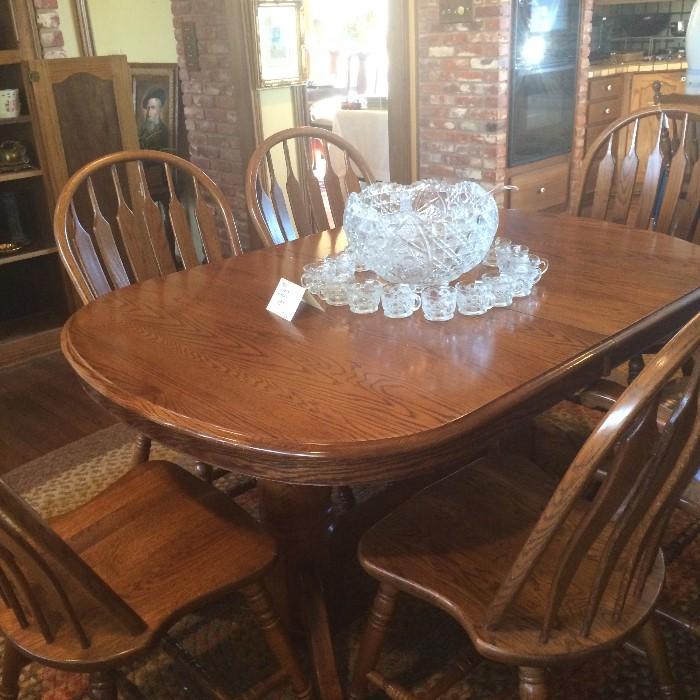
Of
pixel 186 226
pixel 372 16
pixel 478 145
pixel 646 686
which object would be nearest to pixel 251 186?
pixel 186 226

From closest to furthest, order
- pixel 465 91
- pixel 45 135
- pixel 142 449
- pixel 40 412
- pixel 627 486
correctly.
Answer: pixel 627 486
pixel 142 449
pixel 40 412
pixel 45 135
pixel 465 91

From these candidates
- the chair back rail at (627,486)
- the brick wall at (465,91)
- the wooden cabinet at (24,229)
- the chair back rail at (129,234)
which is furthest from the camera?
the brick wall at (465,91)

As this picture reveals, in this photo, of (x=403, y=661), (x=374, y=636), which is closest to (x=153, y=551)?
(x=374, y=636)

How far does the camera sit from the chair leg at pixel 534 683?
1.08 m

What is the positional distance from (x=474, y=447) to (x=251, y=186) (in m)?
1.28

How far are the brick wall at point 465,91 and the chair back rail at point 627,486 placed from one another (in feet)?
10.3

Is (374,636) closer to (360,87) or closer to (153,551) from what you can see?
(153,551)

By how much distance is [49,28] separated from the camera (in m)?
2.99

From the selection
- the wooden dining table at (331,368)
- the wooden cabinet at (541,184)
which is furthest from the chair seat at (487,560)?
the wooden cabinet at (541,184)

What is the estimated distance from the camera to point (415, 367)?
1192 mm

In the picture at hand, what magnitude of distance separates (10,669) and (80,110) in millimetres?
2379

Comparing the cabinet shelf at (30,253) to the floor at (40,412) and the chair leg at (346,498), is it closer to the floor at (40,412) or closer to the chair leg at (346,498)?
the floor at (40,412)

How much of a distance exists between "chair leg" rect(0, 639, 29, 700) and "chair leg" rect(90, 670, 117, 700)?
0.14m

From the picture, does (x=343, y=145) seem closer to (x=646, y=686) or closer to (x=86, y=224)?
(x=86, y=224)
